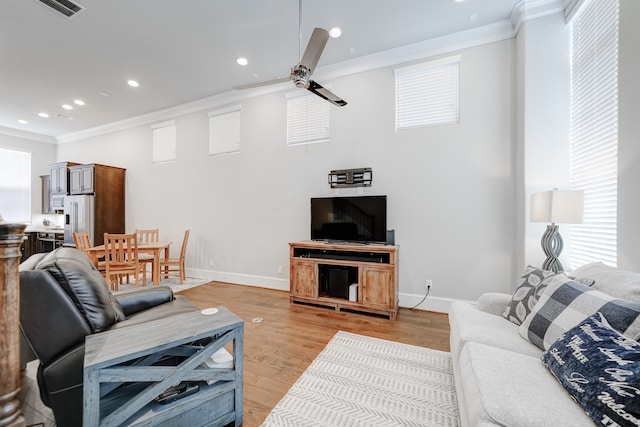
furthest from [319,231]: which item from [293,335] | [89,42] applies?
[89,42]

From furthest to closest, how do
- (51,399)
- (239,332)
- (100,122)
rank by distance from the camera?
(100,122), (239,332), (51,399)

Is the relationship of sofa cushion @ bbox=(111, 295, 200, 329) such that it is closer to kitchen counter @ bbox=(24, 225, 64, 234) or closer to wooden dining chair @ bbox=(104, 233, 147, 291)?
wooden dining chair @ bbox=(104, 233, 147, 291)

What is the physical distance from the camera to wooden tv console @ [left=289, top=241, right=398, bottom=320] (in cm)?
307

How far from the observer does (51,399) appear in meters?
1.17

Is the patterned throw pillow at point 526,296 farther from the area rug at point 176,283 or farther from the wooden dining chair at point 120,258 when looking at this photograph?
the wooden dining chair at point 120,258

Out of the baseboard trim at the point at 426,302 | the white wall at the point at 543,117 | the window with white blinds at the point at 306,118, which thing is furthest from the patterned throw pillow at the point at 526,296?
the window with white blinds at the point at 306,118

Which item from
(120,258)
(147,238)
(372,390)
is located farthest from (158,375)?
(147,238)

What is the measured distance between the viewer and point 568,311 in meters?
1.35

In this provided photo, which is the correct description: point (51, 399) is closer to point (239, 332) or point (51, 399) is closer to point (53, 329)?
point (53, 329)

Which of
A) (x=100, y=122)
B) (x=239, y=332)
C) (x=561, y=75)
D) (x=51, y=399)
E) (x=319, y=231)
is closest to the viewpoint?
(x=51, y=399)

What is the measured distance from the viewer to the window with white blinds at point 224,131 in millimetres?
4688

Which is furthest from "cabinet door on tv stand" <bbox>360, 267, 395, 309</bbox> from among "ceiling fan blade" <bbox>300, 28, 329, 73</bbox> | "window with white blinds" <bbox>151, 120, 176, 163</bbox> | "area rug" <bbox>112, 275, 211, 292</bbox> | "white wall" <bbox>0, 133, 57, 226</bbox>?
"white wall" <bbox>0, 133, 57, 226</bbox>

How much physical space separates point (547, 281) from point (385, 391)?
1321 millimetres

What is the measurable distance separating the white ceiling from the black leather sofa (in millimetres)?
2786
